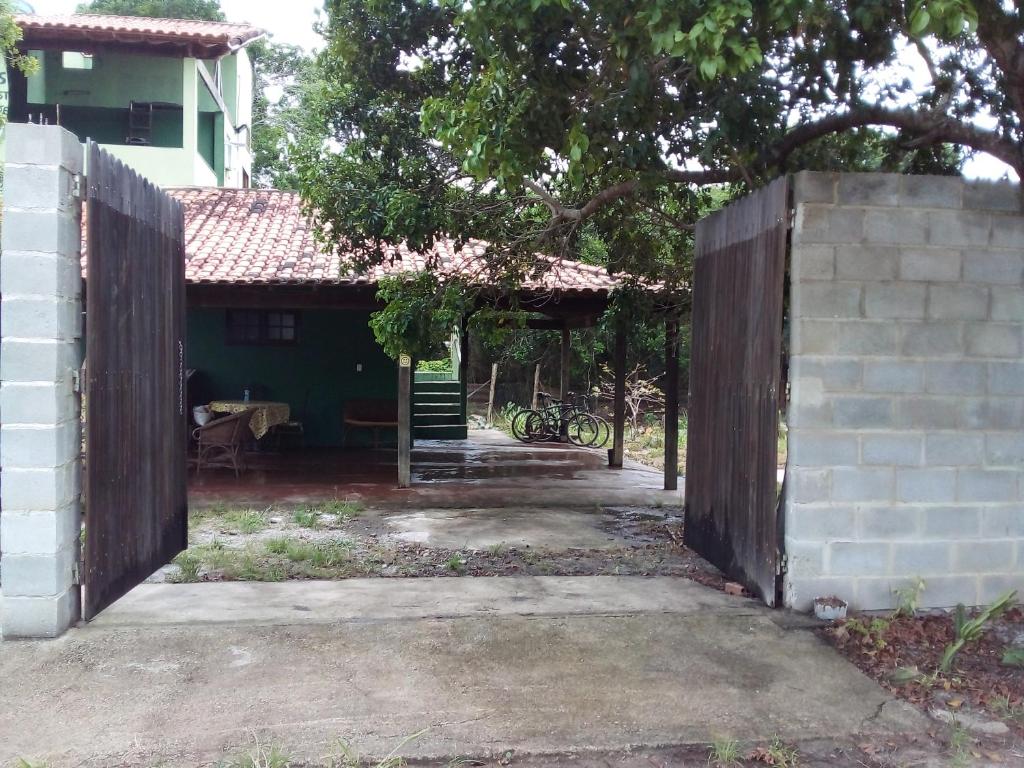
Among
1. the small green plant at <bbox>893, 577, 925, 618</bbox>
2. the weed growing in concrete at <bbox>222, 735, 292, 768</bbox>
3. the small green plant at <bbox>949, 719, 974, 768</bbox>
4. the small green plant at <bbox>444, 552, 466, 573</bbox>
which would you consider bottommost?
the small green plant at <bbox>444, 552, 466, 573</bbox>

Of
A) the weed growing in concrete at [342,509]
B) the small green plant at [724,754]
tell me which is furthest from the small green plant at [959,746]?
the weed growing in concrete at [342,509]

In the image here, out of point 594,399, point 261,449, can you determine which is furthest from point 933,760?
point 594,399

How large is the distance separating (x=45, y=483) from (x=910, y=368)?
4967 millimetres

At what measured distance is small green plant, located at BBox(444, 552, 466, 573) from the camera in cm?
624

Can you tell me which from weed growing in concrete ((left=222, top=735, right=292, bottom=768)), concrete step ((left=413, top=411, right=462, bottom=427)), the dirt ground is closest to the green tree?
concrete step ((left=413, top=411, right=462, bottom=427))

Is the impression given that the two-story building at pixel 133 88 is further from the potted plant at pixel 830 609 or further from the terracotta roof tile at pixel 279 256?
the potted plant at pixel 830 609

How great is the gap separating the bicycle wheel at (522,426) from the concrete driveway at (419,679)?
9.83 meters

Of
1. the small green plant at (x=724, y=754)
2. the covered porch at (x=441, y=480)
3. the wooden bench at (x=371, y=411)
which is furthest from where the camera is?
the wooden bench at (x=371, y=411)

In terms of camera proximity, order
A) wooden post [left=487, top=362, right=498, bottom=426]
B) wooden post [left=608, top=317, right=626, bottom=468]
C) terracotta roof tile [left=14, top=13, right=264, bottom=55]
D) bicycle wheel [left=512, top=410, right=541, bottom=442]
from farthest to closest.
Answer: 1. wooden post [left=487, top=362, right=498, bottom=426]
2. terracotta roof tile [left=14, top=13, right=264, bottom=55]
3. bicycle wheel [left=512, top=410, right=541, bottom=442]
4. wooden post [left=608, top=317, right=626, bottom=468]

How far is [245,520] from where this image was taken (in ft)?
25.7

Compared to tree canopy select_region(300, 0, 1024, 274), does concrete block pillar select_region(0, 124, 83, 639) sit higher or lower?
lower

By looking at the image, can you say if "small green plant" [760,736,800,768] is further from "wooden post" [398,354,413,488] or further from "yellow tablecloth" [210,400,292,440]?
"yellow tablecloth" [210,400,292,440]

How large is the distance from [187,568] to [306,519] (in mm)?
2054

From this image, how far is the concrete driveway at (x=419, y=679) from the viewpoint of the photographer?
340 centimetres
